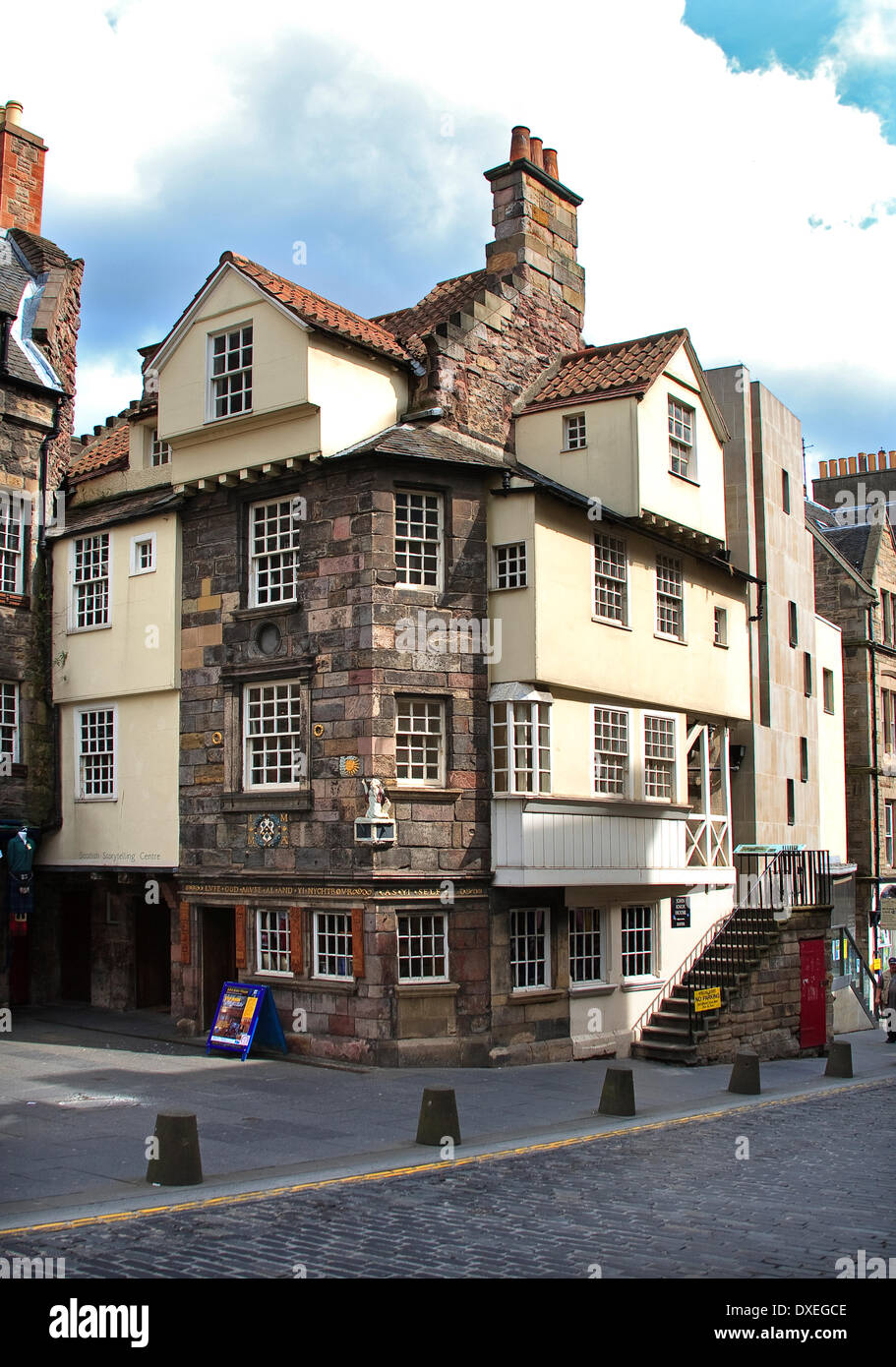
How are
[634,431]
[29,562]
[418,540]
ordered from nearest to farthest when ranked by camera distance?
[418,540] → [634,431] → [29,562]

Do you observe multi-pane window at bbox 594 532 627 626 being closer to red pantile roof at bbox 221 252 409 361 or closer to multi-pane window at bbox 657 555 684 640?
multi-pane window at bbox 657 555 684 640

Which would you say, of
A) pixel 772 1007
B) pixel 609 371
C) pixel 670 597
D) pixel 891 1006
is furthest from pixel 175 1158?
pixel 891 1006

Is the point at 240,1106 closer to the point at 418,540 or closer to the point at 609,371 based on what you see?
the point at 418,540

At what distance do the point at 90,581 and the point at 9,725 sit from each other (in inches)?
121

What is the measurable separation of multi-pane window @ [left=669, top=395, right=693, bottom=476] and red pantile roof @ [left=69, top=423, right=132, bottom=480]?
404 inches

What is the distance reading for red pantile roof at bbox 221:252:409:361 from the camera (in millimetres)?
19656

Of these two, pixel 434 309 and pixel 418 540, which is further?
pixel 434 309

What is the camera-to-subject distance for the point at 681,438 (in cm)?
2341

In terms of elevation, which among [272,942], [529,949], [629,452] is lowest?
[529,949]

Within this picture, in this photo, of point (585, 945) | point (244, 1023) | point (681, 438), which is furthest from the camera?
point (681, 438)

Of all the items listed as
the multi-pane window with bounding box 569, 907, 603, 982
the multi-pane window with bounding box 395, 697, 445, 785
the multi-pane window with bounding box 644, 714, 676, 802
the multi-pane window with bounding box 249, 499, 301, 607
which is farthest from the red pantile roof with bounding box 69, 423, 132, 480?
the multi-pane window with bounding box 569, 907, 603, 982

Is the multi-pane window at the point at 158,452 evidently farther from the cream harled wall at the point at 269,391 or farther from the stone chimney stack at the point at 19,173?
the stone chimney stack at the point at 19,173

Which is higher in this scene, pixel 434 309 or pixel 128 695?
pixel 434 309
